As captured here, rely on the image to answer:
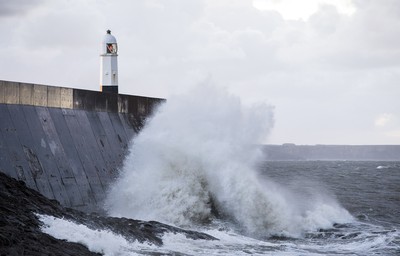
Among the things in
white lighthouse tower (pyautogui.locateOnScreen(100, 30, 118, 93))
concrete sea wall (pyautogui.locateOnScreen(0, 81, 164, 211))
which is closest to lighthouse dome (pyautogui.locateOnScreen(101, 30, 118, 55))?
white lighthouse tower (pyautogui.locateOnScreen(100, 30, 118, 93))

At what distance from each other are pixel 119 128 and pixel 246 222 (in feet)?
13.3

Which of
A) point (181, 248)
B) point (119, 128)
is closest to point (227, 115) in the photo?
point (119, 128)

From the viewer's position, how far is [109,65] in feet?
60.8

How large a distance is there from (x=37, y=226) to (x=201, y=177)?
6423mm

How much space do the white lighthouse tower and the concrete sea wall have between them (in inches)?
48.7

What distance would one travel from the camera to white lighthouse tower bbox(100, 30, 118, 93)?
18.4m

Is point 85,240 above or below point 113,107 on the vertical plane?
below

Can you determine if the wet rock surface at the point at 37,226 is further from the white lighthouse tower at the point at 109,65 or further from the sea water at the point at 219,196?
the white lighthouse tower at the point at 109,65

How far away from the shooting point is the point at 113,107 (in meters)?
17.3

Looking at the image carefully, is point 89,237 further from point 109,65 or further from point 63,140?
point 109,65

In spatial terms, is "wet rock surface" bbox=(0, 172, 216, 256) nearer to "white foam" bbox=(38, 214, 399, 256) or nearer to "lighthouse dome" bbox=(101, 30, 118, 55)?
"white foam" bbox=(38, 214, 399, 256)

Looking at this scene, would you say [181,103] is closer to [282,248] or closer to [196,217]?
[196,217]

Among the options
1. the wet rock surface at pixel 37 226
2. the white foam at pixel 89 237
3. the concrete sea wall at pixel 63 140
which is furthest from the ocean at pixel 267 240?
the concrete sea wall at pixel 63 140

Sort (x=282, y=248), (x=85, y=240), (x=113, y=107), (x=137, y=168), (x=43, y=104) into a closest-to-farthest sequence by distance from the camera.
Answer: (x=85, y=240), (x=282, y=248), (x=43, y=104), (x=137, y=168), (x=113, y=107)
